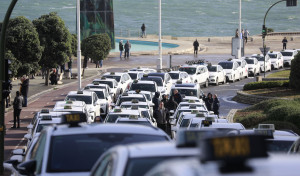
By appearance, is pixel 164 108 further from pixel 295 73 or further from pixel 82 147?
pixel 82 147

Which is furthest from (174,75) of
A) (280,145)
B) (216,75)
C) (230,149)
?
(230,149)

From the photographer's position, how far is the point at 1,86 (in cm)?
1831

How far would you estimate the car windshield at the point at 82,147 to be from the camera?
799 centimetres

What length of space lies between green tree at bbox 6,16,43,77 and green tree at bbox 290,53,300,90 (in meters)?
13.5

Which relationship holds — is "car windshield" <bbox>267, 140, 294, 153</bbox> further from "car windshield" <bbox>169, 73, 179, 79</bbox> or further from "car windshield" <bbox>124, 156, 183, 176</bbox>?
"car windshield" <bbox>169, 73, 179, 79</bbox>

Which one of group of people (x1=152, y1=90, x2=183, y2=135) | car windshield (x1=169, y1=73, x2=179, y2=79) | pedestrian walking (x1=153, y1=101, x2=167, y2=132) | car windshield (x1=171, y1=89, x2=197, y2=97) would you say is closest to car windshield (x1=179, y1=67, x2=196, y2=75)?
car windshield (x1=169, y1=73, x2=179, y2=79)

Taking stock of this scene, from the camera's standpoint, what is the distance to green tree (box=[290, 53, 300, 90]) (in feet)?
111

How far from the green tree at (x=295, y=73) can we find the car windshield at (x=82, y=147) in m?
26.4

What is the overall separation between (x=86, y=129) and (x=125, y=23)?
6908 inches

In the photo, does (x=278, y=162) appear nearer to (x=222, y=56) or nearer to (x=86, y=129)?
(x=86, y=129)

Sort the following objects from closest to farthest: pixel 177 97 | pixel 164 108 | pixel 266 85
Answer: pixel 164 108 < pixel 177 97 < pixel 266 85

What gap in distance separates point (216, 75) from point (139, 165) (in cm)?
4252

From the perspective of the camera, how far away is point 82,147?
8172 millimetres

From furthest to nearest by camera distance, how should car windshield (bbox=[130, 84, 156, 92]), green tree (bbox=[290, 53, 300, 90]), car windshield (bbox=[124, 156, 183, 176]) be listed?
car windshield (bbox=[130, 84, 156, 92])
green tree (bbox=[290, 53, 300, 90])
car windshield (bbox=[124, 156, 183, 176])
